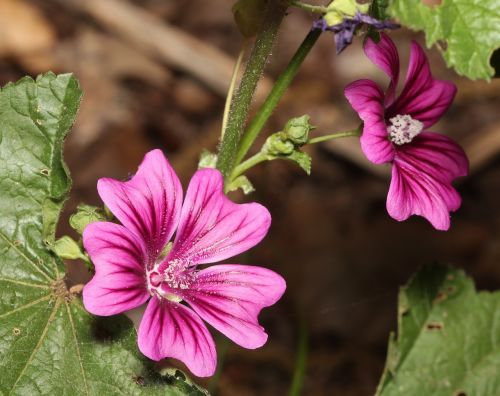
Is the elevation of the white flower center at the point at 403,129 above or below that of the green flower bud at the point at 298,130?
above

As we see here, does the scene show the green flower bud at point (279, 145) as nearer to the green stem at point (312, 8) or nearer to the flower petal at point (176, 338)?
the green stem at point (312, 8)

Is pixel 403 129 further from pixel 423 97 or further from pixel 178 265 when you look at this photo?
pixel 178 265

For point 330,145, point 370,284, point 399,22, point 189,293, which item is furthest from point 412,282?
point 330,145

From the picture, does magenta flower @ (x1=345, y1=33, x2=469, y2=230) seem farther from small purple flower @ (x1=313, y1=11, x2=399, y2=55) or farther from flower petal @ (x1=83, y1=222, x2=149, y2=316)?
flower petal @ (x1=83, y1=222, x2=149, y2=316)

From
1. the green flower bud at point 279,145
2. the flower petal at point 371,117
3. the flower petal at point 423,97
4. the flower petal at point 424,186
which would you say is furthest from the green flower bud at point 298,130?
the flower petal at point 423,97

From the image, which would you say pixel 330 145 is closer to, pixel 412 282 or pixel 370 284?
pixel 370 284
